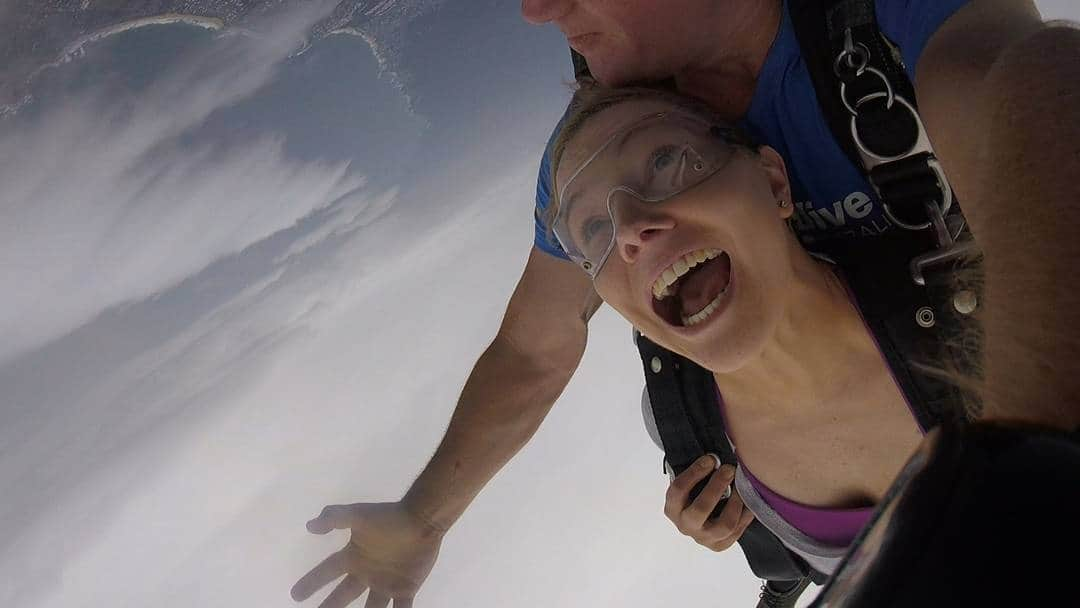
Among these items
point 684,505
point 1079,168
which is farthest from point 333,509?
point 1079,168

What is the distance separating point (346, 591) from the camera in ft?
5.21

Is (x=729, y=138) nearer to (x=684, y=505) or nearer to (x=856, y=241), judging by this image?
(x=856, y=241)

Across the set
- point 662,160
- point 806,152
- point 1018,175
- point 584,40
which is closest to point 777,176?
point 806,152

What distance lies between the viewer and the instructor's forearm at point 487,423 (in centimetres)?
159

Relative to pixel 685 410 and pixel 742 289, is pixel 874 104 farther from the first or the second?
pixel 685 410

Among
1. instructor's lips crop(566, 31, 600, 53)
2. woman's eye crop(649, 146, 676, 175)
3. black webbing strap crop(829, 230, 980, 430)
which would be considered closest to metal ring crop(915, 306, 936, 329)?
black webbing strap crop(829, 230, 980, 430)

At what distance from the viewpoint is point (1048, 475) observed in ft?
0.70

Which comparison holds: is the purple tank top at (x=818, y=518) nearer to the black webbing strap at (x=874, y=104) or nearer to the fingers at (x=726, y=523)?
the fingers at (x=726, y=523)

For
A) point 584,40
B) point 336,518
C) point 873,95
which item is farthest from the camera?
point 336,518

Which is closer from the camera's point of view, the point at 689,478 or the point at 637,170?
the point at 637,170

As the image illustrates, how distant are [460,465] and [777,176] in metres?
0.94

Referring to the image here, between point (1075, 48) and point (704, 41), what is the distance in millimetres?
585

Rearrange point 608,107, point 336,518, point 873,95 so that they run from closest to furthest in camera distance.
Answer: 1. point 873,95
2. point 608,107
3. point 336,518

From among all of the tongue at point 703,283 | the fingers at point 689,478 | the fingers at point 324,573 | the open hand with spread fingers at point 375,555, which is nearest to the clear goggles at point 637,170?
the tongue at point 703,283
